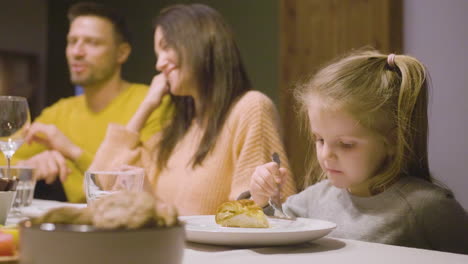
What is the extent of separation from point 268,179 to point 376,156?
0.23m


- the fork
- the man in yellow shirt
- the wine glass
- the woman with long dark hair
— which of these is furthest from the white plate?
the man in yellow shirt

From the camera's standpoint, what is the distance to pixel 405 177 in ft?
3.91

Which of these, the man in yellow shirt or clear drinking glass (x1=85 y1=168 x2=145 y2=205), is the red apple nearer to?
clear drinking glass (x1=85 y1=168 x2=145 y2=205)

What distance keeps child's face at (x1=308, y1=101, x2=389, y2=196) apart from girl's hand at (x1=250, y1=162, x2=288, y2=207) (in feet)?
0.29

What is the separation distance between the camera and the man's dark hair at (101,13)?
9.67 feet

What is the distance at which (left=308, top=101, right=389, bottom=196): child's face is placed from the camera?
1.14 meters

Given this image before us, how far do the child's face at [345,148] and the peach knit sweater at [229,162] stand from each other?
1.81 feet

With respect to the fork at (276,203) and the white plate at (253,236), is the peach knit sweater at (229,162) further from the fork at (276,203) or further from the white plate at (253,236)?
the white plate at (253,236)

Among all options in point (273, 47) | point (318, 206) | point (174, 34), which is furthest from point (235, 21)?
point (318, 206)

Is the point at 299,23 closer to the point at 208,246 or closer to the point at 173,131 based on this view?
the point at 173,131

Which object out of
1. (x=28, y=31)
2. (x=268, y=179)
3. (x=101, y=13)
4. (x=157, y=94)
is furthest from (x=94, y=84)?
(x=28, y=31)

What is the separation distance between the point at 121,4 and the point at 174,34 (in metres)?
3.61

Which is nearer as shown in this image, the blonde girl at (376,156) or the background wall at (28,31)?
the blonde girl at (376,156)

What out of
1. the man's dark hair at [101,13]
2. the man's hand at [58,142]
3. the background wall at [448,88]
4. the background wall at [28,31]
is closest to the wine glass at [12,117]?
the man's hand at [58,142]
